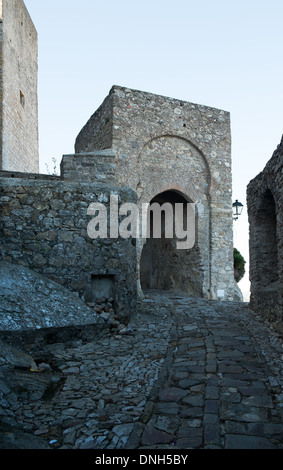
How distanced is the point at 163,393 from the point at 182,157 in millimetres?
8082

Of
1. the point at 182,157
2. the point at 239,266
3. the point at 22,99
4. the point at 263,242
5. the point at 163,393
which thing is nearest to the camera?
the point at 163,393

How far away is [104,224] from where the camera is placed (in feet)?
20.6

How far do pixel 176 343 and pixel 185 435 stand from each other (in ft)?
8.30

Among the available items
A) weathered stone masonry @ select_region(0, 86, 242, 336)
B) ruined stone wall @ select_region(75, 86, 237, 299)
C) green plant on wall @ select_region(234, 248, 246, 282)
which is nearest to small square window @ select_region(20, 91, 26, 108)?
weathered stone masonry @ select_region(0, 86, 242, 336)

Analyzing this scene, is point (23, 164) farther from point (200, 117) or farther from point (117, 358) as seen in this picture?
point (117, 358)

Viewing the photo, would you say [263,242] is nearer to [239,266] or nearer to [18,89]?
[239,266]

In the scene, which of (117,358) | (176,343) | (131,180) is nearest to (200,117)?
(131,180)

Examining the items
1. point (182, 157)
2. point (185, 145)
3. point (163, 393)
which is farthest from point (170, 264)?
point (163, 393)

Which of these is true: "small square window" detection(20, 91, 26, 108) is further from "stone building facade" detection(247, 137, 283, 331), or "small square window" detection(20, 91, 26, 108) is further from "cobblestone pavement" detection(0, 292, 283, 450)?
"cobblestone pavement" detection(0, 292, 283, 450)

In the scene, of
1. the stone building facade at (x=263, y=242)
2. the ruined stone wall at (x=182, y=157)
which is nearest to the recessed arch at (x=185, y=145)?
the ruined stone wall at (x=182, y=157)

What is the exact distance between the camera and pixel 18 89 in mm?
11203

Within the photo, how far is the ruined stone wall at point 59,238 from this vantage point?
575cm

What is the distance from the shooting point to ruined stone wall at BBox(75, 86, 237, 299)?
986 centimetres

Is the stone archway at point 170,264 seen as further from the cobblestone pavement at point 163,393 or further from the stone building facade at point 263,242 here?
the cobblestone pavement at point 163,393
